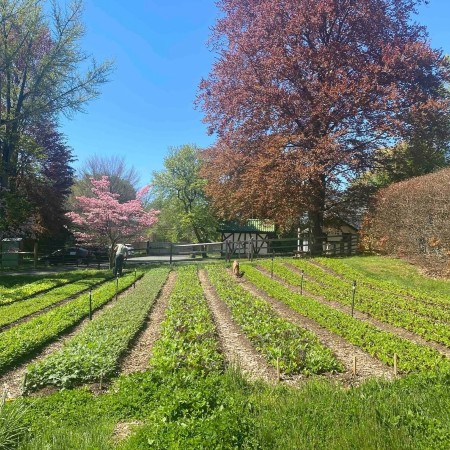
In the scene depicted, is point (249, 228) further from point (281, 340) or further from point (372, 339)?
point (281, 340)

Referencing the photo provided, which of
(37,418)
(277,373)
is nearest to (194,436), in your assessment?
(37,418)

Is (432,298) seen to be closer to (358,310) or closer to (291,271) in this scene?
(358,310)

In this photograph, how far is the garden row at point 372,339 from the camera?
249 inches

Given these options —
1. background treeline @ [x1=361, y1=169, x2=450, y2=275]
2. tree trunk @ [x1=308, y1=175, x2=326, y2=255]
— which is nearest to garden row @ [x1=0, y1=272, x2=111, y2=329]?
tree trunk @ [x1=308, y1=175, x2=326, y2=255]

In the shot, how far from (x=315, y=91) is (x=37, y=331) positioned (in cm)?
1854

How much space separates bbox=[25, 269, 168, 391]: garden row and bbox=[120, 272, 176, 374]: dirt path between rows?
0.17 metres

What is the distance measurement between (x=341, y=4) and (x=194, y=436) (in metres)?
23.3

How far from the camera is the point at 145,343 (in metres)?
8.23

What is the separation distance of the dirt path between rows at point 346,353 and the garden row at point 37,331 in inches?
223

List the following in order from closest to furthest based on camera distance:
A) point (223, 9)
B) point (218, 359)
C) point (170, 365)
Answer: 1. point (170, 365)
2. point (218, 359)
3. point (223, 9)


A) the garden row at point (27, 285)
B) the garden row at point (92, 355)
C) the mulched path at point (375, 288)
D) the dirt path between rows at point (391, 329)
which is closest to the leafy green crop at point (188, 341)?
the garden row at point (92, 355)

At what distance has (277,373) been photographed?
6.15m

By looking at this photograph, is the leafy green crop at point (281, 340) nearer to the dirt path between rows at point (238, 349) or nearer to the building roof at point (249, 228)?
the dirt path between rows at point (238, 349)

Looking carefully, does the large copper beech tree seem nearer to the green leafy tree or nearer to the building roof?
the building roof
